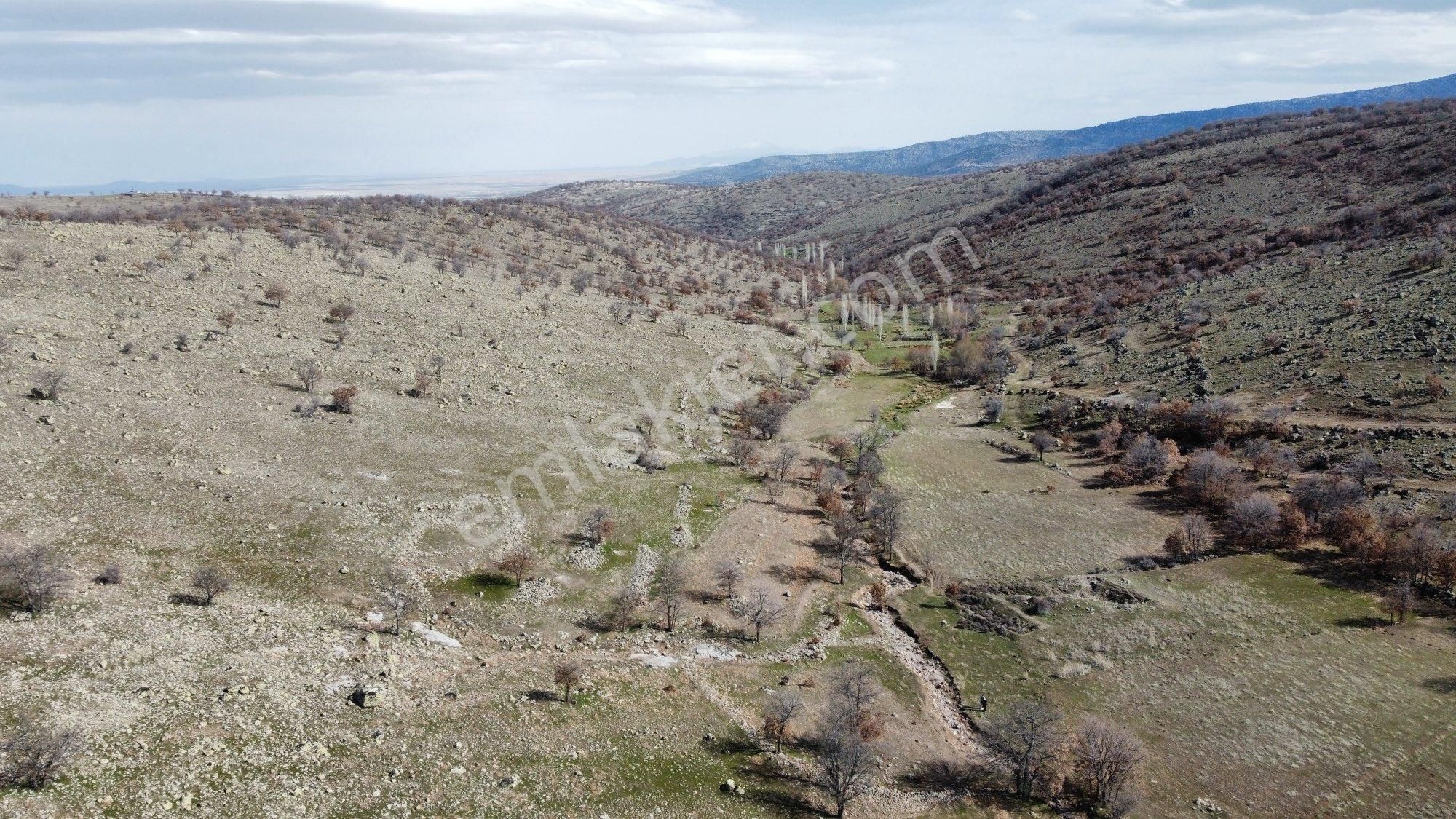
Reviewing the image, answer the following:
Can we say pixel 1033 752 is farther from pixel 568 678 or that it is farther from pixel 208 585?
pixel 208 585

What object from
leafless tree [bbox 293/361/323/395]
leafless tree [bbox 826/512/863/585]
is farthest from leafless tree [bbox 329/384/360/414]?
leafless tree [bbox 826/512/863/585]

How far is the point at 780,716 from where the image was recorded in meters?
21.5

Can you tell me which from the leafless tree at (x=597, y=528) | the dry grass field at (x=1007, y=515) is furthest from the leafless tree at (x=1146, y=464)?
the leafless tree at (x=597, y=528)

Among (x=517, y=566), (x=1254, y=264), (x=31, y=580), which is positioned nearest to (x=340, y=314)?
(x=517, y=566)

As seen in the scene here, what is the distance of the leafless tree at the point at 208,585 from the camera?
21.3 metres

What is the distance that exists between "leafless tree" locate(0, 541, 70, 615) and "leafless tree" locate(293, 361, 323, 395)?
1717 centimetres

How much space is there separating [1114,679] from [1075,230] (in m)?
88.1

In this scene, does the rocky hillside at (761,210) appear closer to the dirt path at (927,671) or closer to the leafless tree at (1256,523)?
the leafless tree at (1256,523)

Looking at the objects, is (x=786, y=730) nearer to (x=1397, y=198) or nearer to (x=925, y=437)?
(x=925, y=437)

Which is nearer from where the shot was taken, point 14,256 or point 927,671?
point 927,671

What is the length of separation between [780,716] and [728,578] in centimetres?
799

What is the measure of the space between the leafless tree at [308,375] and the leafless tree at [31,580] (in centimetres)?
1717

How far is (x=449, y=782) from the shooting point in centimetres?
1730

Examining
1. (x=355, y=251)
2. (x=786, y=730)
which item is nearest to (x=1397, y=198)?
(x=786, y=730)
